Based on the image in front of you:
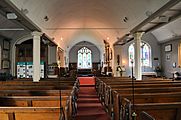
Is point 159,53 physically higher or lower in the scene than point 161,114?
higher

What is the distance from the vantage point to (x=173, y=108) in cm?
316

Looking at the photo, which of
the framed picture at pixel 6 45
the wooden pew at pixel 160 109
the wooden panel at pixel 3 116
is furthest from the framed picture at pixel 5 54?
the wooden pew at pixel 160 109

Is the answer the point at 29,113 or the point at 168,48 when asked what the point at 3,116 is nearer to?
the point at 29,113

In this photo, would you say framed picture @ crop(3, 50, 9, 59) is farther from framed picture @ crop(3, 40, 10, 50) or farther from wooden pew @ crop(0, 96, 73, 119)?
wooden pew @ crop(0, 96, 73, 119)

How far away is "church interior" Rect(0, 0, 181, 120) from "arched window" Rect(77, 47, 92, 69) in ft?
28.9

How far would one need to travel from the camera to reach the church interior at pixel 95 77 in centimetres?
357

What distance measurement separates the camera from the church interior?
357 centimetres

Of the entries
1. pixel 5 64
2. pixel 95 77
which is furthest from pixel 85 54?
pixel 5 64

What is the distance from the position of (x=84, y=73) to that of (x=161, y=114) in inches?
881

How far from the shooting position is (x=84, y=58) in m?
26.6

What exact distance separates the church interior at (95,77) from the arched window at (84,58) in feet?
28.9

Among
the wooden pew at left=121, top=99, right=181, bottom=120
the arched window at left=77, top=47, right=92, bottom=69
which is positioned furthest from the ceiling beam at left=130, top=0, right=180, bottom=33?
the arched window at left=77, top=47, right=92, bottom=69

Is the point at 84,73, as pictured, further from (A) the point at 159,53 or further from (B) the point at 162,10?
(B) the point at 162,10

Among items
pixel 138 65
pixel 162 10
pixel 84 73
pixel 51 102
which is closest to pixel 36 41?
pixel 138 65
